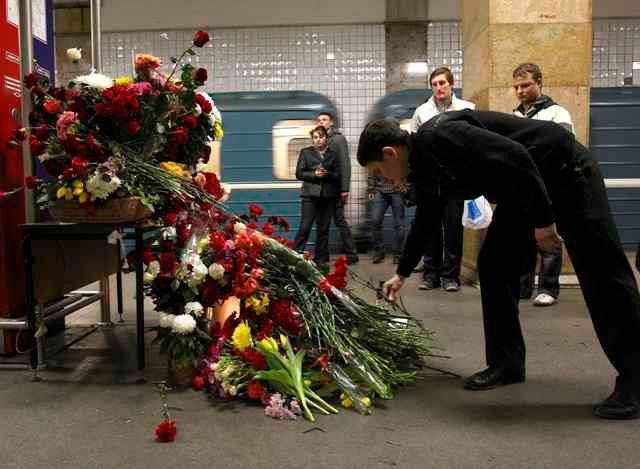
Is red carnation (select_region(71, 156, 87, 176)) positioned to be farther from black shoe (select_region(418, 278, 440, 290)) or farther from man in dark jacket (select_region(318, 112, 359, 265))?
man in dark jacket (select_region(318, 112, 359, 265))

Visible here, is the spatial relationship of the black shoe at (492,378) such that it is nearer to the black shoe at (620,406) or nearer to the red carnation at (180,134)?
the black shoe at (620,406)

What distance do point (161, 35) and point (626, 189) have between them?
6.96m

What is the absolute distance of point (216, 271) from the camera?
271 centimetres

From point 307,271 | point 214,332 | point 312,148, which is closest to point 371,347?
point 307,271

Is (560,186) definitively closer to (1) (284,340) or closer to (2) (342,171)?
(1) (284,340)

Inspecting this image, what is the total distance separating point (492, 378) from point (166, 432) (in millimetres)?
1355

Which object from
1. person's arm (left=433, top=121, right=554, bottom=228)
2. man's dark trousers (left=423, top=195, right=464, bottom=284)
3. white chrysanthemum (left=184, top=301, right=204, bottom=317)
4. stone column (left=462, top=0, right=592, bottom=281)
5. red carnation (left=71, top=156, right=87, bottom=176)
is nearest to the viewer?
person's arm (left=433, top=121, right=554, bottom=228)

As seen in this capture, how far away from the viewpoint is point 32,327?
285 cm

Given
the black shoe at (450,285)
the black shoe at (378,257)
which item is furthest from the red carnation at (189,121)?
the black shoe at (378,257)

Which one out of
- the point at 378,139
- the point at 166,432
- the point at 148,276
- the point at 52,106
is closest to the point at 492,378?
the point at 378,139

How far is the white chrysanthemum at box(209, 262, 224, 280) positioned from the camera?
271cm

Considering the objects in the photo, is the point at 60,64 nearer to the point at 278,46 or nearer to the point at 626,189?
the point at 278,46

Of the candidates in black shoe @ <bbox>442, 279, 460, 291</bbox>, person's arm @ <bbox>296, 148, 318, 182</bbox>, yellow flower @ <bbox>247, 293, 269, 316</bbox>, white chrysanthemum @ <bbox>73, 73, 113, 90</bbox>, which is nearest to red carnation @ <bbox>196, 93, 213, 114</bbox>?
white chrysanthemum @ <bbox>73, 73, 113, 90</bbox>

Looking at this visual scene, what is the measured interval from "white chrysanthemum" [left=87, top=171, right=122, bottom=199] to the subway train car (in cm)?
467
